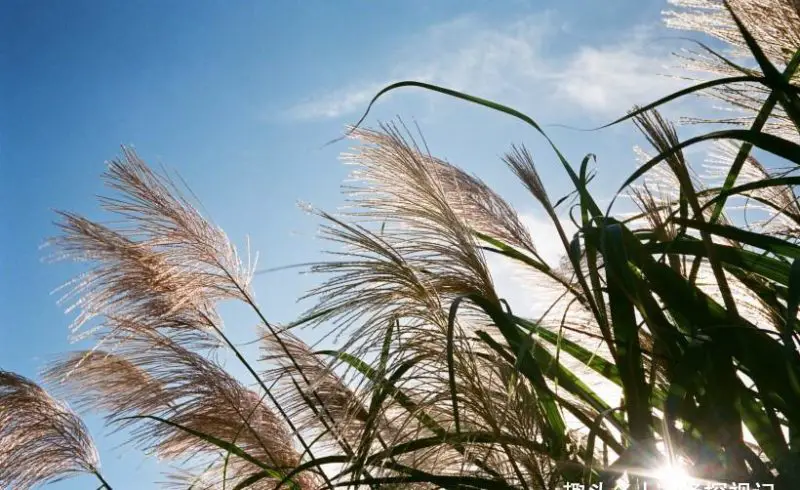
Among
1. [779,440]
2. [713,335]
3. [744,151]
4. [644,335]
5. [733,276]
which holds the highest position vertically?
[744,151]

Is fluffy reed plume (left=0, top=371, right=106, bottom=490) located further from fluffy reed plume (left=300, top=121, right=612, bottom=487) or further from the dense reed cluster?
fluffy reed plume (left=300, top=121, right=612, bottom=487)

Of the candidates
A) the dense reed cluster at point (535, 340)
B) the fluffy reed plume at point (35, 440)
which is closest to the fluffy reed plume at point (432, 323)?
the dense reed cluster at point (535, 340)

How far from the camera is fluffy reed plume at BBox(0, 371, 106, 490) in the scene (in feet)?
9.32

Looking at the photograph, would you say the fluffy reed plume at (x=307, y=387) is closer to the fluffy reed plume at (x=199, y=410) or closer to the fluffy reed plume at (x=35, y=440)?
the fluffy reed plume at (x=199, y=410)

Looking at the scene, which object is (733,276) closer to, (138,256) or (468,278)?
(468,278)

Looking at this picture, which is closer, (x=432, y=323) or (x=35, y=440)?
(x=432, y=323)

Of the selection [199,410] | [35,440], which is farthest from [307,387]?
[35,440]

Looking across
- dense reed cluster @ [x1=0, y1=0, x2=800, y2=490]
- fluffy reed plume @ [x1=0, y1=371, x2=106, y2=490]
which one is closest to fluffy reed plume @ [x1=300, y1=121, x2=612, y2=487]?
dense reed cluster @ [x1=0, y1=0, x2=800, y2=490]

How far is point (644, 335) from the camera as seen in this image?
5.87ft

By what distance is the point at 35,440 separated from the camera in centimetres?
290

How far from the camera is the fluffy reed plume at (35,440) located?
2842 millimetres

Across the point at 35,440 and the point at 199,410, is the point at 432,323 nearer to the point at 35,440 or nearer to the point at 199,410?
the point at 199,410

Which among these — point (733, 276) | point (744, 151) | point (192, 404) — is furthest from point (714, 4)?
point (192, 404)

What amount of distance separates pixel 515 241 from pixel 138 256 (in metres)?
1.16
